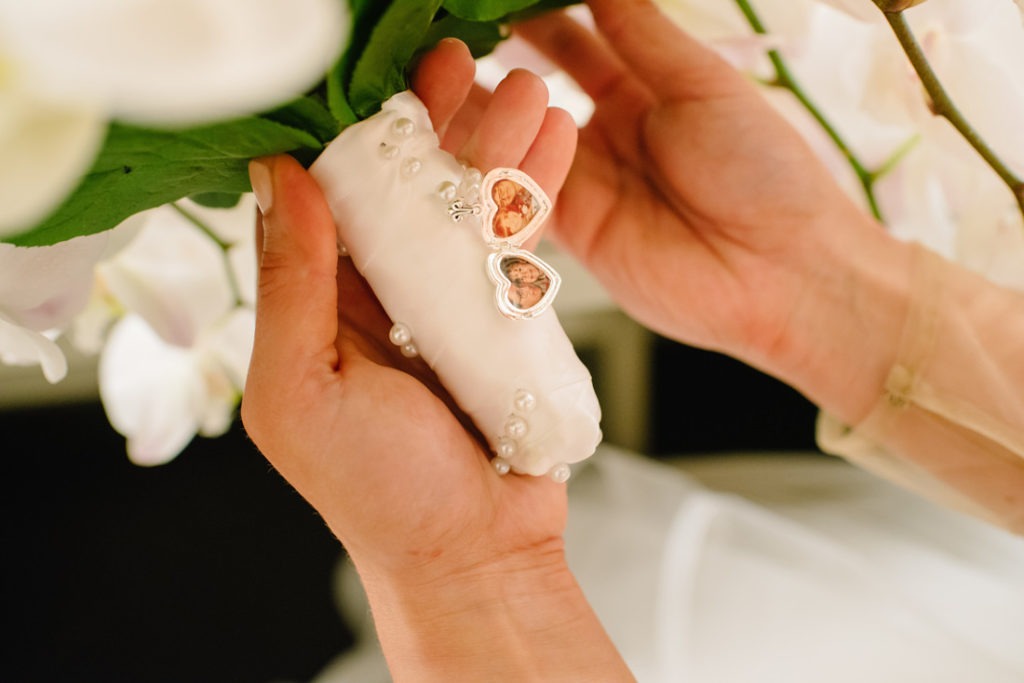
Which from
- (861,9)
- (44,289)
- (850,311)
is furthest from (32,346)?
(850,311)

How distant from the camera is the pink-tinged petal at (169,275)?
50 cm

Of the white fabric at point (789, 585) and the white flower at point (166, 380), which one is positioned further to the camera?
the white fabric at point (789, 585)

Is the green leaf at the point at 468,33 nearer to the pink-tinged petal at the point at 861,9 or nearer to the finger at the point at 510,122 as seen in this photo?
the finger at the point at 510,122

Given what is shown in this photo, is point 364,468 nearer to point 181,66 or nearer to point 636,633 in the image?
point 181,66

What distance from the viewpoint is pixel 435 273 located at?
38 cm

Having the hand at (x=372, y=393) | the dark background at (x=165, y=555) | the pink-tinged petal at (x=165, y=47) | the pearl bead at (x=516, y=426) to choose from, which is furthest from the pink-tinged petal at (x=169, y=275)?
the dark background at (x=165, y=555)

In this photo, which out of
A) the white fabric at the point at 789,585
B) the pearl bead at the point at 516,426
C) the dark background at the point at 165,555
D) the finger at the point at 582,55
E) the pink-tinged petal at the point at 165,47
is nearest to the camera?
the pink-tinged petal at the point at 165,47

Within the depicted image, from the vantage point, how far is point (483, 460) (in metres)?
0.45

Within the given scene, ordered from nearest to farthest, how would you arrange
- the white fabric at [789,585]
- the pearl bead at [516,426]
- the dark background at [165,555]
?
the pearl bead at [516,426] → the white fabric at [789,585] → the dark background at [165,555]

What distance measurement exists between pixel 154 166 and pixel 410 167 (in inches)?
4.1

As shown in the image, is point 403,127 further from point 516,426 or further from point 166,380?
point 166,380

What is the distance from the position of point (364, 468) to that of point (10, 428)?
93 centimetres

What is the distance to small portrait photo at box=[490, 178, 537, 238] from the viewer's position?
387 millimetres

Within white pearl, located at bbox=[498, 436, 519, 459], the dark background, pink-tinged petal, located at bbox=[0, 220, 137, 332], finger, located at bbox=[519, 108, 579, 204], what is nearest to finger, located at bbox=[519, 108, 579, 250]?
finger, located at bbox=[519, 108, 579, 204]
